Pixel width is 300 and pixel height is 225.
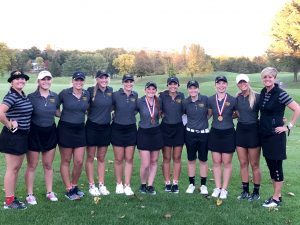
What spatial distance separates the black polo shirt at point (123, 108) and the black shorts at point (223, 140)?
1651 mm

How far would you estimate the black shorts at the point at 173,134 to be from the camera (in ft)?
26.9

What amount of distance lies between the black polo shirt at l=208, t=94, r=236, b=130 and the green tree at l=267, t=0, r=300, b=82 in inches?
1532

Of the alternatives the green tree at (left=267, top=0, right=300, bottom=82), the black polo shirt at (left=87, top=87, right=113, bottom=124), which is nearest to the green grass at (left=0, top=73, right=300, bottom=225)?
the black polo shirt at (left=87, top=87, right=113, bottom=124)

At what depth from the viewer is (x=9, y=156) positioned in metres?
7.06

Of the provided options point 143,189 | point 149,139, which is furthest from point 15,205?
point 149,139

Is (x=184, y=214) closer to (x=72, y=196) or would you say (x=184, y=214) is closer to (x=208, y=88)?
(x=72, y=196)

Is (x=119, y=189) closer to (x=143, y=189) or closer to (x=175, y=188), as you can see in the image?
(x=143, y=189)

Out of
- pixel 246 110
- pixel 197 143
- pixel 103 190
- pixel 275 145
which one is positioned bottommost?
pixel 103 190

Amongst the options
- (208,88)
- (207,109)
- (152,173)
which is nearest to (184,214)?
(152,173)

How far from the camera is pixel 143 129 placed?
817cm

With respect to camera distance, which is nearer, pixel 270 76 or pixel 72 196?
pixel 270 76

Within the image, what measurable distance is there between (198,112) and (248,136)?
42.0 inches

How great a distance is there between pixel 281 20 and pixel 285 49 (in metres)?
3.33

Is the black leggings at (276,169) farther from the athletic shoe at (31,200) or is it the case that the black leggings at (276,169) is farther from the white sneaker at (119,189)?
the athletic shoe at (31,200)
